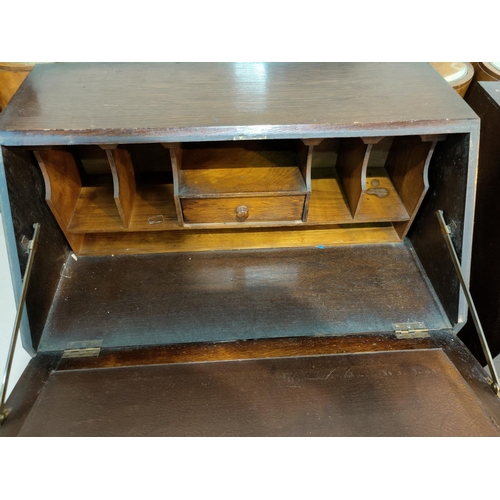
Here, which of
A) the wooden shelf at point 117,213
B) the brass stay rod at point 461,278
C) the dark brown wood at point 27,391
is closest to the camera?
the dark brown wood at point 27,391

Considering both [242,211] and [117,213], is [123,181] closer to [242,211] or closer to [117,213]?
[117,213]

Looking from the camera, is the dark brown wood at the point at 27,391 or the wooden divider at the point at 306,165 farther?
the wooden divider at the point at 306,165

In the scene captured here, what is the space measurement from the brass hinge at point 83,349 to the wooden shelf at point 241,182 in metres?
0.48

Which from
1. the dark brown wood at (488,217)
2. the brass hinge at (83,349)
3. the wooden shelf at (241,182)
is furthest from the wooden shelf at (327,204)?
the brass hinge at (83,349)

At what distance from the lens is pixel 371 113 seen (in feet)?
3.51

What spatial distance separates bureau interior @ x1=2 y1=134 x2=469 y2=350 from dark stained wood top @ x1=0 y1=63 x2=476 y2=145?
86mm

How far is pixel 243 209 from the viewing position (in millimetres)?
1273

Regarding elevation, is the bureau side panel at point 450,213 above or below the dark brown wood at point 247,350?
above

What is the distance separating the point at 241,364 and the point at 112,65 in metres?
0.96

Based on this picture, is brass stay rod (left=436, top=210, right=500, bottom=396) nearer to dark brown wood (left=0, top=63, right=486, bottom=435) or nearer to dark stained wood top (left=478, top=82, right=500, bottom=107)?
dark brown wood (left=0, top=63, right=486, bottom=435)

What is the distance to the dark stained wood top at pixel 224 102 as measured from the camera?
102 centimetres

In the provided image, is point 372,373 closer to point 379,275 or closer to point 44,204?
point 379,275

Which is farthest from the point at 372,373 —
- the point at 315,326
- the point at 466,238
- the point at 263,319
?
the point at 466,238

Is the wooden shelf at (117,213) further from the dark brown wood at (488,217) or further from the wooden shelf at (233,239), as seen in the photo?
the dark brown wood at (488,217)
